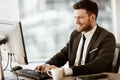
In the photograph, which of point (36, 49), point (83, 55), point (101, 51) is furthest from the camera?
point (36, 49)

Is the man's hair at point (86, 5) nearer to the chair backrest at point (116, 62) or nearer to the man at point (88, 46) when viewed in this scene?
the man at point (88, 46)

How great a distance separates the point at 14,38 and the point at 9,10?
1464 millimetres

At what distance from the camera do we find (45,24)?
346 cm

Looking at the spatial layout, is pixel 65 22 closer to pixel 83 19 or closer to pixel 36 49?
pixel 36 49

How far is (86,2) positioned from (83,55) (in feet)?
1.73

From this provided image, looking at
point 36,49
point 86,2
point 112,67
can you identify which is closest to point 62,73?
point 112,67

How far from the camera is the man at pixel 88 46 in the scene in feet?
7.15

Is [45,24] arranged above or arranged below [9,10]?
below

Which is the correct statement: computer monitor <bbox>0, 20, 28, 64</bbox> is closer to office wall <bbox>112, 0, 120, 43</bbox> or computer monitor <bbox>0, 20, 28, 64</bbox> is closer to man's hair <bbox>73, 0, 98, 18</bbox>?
man's hair <bbox>73, 0, 98, 18</bbox>

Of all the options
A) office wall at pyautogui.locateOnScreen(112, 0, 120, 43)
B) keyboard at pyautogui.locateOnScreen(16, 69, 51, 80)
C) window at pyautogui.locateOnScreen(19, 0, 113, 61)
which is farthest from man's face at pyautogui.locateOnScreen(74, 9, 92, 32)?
office wall at pyautogui.locateOnScreen(112, 0, 120, 43)

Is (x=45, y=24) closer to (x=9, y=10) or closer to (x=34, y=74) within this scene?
(x=9, y=10)

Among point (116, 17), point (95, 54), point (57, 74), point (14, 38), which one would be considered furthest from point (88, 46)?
point (116, 17)

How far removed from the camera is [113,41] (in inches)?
92.1

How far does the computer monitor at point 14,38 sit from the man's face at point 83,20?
75 cm
